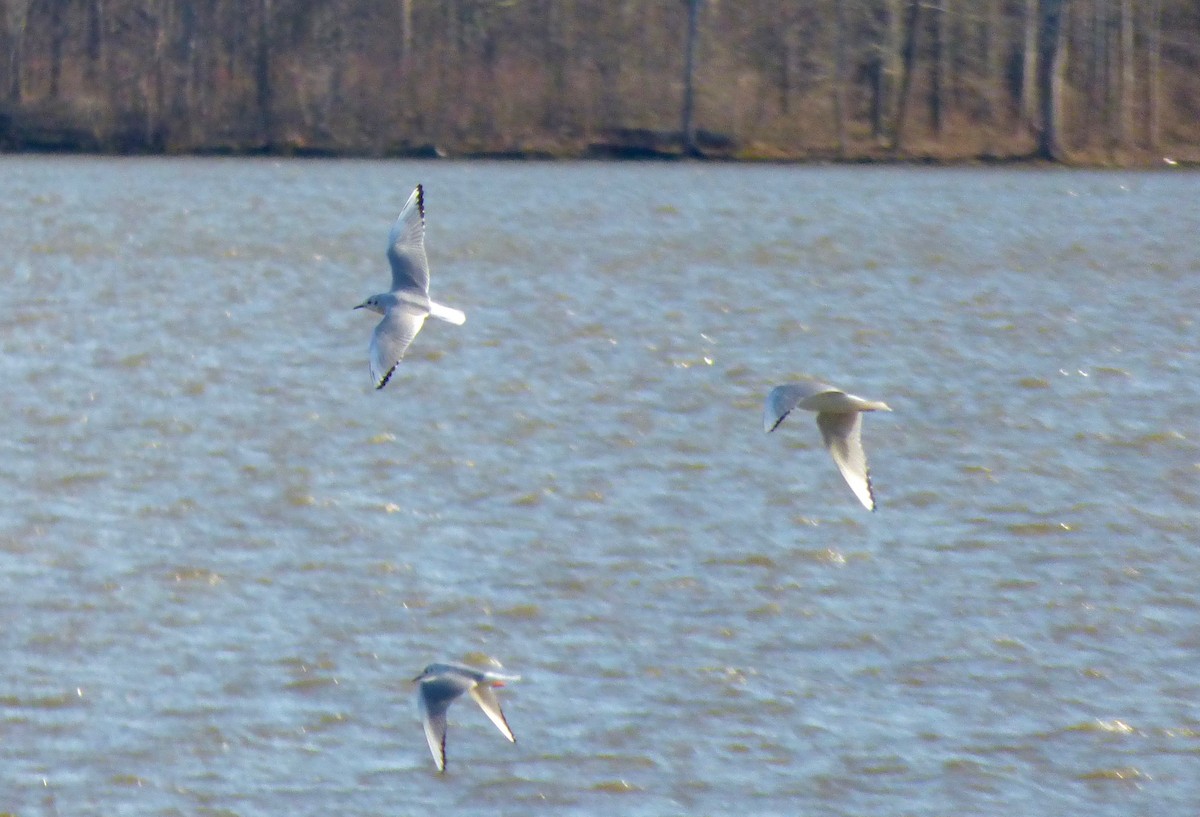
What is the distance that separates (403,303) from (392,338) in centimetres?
53

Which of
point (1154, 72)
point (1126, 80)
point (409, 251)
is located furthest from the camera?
point (1154, 72)

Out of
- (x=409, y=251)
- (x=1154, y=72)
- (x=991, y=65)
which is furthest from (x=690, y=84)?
(x=409, y=251)

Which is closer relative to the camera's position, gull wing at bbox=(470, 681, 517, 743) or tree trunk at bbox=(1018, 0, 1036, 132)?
gull wing at bbox=(470, 681, 517, 743)

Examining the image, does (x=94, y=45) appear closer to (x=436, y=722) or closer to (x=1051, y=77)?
(x=1051, y=77)

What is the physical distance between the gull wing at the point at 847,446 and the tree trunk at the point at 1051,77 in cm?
3576

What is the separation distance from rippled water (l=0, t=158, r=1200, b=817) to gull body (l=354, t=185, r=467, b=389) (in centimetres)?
132

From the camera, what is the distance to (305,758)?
24.6 feet

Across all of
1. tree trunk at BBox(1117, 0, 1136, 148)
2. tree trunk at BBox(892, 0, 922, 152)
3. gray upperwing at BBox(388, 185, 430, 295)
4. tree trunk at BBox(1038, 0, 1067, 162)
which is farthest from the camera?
tree trunk at BBox(1117, 0, 1136, 148)

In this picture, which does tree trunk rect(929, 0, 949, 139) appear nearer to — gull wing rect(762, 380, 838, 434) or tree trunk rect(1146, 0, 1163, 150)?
tree trunk rect(1146, 0, 1163, 150)

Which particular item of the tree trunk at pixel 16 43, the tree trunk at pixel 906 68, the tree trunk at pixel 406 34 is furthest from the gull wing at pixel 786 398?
the tree trunk at pixel 16 43

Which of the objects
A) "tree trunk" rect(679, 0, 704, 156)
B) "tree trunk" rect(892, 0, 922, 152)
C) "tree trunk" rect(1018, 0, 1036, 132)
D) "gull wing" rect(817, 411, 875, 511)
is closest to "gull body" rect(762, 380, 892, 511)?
"gull wing" rect(817, 411, 875, 511)

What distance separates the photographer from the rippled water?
24.7 ft

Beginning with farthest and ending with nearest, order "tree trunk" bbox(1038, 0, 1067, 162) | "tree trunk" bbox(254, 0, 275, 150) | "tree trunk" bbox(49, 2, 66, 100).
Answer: "tree trunk" bbox(49, 2, 66, 100) < "tree trunk" bbox(254, 0, 275, 150) < "tree trunk" bbox(1038, 0, 1067, 162)

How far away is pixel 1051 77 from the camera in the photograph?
147 ft
